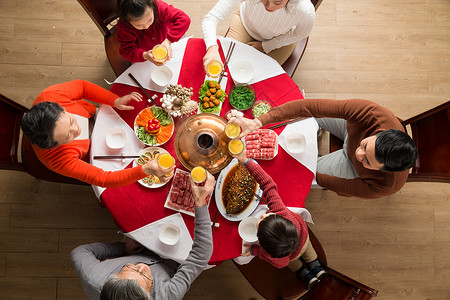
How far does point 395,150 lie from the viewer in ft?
5.89

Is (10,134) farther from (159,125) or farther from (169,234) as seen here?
(169,234)

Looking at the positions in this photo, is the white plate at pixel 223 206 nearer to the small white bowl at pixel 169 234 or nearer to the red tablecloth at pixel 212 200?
the red tablecloth at pixel 212 200

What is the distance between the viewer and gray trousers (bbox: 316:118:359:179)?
7.76 feet

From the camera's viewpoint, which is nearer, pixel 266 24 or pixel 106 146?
pixel 106 146

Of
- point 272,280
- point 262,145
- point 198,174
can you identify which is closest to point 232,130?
point 198,174

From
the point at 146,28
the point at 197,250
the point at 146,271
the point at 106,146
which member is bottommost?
the point at 146,271

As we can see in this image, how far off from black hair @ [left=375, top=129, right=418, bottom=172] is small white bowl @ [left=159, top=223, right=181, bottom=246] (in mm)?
1292

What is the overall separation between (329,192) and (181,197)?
1677 millimetres

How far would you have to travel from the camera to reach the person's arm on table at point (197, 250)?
1.87 metres

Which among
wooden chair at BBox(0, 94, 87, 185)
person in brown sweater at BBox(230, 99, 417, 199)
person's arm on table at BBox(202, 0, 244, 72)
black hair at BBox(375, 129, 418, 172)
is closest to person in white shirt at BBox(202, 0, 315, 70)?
person's arm on table at BBox(202, 0, 244, 72)

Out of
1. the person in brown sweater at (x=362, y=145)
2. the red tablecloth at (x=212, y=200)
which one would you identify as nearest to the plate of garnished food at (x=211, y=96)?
the red tablecloth at (x=212, y=200)

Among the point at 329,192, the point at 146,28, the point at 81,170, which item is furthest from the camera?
the point at 329,192

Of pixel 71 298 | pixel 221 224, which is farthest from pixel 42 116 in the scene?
pixel 71 298

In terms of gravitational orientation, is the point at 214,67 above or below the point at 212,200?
above
